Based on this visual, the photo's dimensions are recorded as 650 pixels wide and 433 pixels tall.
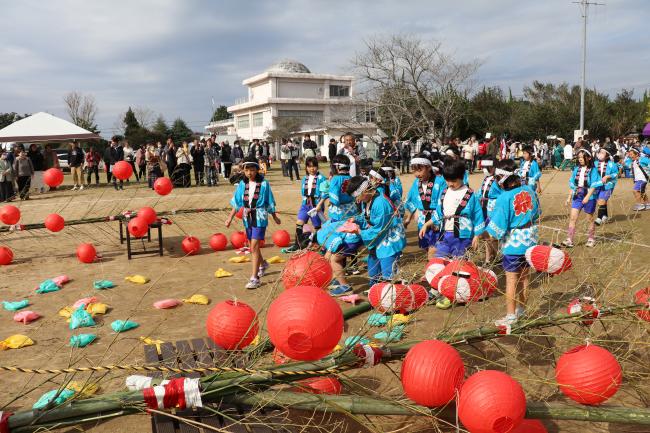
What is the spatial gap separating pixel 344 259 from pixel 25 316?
3861mm

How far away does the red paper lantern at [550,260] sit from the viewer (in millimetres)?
4139

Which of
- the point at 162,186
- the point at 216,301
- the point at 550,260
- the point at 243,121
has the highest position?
the point at 243,121

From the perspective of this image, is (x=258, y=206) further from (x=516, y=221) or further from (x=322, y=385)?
(x=322, y=385)

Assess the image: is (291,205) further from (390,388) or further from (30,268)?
(390,388)

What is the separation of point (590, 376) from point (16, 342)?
16.3ft

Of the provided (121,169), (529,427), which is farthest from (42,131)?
(529,427)

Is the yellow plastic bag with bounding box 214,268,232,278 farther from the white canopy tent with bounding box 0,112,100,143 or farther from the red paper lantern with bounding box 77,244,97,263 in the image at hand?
the white canopy tent with bounding box 0,112,100,143

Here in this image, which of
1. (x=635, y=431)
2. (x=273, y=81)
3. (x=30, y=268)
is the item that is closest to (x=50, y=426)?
(x=635, y=431)

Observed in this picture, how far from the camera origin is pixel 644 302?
3.31 metres

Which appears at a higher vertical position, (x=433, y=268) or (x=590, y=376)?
(x=433, y=268)

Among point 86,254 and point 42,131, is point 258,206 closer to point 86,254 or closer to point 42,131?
point 86,254

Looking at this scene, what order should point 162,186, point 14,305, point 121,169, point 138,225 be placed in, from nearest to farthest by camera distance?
point 14,305
point 138,225
point 162,186
point 121,169

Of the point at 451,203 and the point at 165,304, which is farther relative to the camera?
the point at 165,304

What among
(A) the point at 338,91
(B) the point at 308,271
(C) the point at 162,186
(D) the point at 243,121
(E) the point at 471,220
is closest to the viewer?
(B) the point at 308,271
